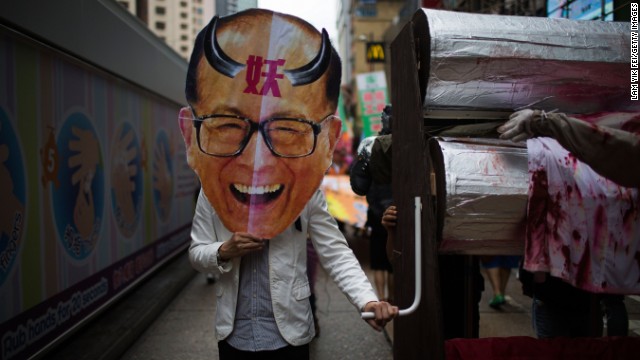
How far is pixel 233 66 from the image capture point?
1864 mm

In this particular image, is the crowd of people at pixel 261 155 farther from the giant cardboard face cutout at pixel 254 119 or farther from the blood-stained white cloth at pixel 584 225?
the blood-stained white cloth at pixel 584 225

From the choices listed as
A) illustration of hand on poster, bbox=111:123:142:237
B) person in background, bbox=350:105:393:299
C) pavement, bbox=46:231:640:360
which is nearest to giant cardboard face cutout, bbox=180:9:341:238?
person in background, bbox=350:105:393:299

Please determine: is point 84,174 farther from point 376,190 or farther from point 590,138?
point 590,138

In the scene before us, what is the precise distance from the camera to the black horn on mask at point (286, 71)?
1857 millimetres

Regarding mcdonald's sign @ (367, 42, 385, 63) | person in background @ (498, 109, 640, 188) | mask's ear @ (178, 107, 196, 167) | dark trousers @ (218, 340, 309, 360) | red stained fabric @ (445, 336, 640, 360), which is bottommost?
red stained fabric @ (445, 336, 640, 360)

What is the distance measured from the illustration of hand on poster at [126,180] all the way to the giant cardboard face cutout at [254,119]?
3.58 meters

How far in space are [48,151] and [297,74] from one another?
2753 mm

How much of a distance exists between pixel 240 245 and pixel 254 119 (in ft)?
1.65

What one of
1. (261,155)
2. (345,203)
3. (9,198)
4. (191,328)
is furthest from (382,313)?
(345,203)

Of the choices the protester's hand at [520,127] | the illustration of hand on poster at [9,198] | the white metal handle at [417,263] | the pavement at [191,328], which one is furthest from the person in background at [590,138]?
the illustration of hand on poster at [9,198]

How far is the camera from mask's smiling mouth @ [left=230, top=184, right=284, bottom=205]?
6.15 feet

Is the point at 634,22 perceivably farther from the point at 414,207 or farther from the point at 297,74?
the point at 297,74

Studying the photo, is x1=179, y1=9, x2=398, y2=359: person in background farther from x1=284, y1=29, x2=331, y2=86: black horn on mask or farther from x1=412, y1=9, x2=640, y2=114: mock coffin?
x1=412, y1=9, x2=640, y2=114: mock coffin

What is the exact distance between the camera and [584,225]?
5.96 ft
